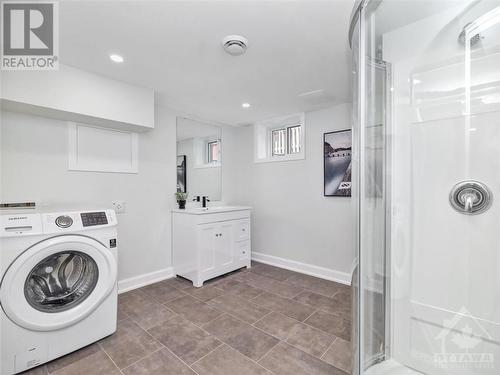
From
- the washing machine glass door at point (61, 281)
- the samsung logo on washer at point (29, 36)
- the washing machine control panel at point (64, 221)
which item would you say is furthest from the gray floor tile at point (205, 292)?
the samsung logo on washer at point (29, 36)

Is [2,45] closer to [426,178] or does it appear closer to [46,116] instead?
[46,116]

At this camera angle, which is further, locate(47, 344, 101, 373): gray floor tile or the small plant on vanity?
the small plant on vanity

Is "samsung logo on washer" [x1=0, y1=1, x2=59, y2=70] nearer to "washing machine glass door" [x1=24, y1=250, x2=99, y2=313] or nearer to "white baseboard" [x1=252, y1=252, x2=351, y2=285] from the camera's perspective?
"washing machine glass door" [x1=24, y1=250, x2=99, y2=313]

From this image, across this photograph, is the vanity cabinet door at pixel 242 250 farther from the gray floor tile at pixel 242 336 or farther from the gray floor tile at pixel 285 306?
the gray floor tile at pixel 242 336

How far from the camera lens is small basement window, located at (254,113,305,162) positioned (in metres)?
3.28

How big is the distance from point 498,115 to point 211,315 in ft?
7.62

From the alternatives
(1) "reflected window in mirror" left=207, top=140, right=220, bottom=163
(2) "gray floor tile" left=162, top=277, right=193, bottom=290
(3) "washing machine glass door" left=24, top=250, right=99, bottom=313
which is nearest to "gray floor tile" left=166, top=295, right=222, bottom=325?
(2) "gray floor tile" left=162, top=277, right=193, bottom=290

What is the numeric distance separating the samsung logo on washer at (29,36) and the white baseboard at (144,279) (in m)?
2.06

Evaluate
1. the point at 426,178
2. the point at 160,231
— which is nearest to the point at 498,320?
the point at 426,178

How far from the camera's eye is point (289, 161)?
330 cm

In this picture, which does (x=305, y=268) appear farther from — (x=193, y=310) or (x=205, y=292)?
(x=193, y=310)

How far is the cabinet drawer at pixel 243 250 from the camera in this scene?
316 centimetres

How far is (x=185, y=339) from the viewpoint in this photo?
5.78ft

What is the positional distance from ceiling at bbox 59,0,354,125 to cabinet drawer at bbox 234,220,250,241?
159 cm
